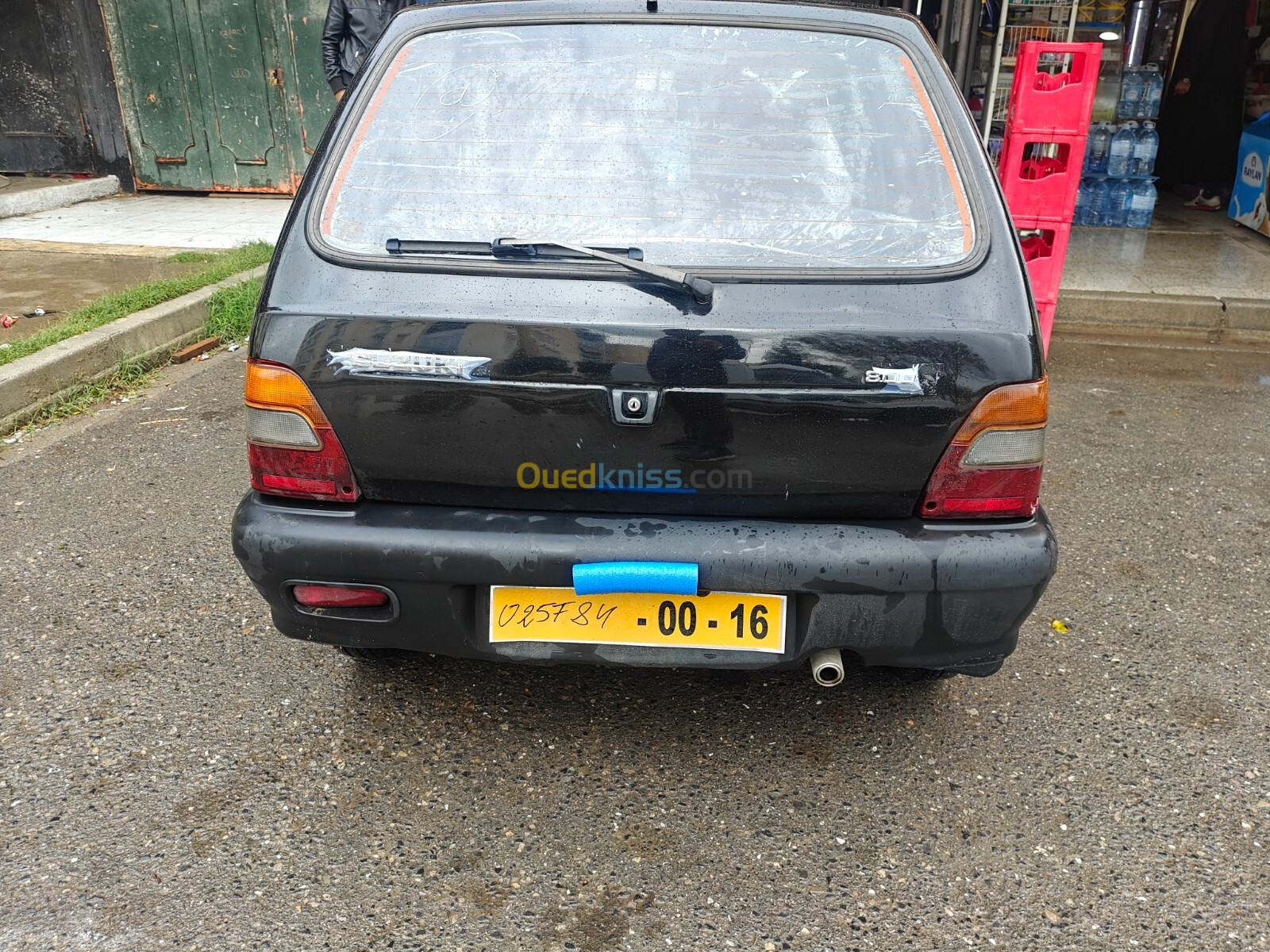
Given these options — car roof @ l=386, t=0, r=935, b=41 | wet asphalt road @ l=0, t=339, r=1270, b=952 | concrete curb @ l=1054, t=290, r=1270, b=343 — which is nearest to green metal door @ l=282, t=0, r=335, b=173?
concrete curb @ l=1054, t=290, r=1270, b=343

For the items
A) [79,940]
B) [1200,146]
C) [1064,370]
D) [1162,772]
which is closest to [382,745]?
[79,940]

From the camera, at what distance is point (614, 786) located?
91.1 inches

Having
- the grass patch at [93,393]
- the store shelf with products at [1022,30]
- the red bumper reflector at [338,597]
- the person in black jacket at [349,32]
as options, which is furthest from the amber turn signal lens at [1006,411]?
the store shelf with products at [1022,30]

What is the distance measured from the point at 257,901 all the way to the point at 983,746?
1705 mm

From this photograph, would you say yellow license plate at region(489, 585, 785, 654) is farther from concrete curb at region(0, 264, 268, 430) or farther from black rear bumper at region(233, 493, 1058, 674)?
concrete curb at region(0, 264, 268, 430)

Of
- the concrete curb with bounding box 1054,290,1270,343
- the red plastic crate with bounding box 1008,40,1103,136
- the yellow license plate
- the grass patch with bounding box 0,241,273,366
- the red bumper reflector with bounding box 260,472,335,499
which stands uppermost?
the red plastic crate with bounding box 1008,40,1103,136

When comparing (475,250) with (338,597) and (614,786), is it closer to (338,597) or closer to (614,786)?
(338,597)

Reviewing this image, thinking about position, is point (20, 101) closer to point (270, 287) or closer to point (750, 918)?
point (270, 287)

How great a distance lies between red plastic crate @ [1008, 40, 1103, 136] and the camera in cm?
452

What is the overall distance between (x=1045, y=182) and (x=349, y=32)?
4.26 metres

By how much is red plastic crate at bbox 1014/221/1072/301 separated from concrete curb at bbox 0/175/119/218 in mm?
7796

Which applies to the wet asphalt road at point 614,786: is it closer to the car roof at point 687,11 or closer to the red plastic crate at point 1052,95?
the car roof at point 687,11

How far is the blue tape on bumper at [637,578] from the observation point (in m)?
1.96

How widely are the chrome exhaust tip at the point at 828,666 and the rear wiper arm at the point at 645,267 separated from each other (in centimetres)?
79
